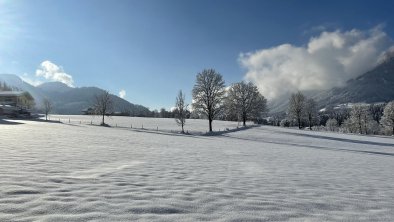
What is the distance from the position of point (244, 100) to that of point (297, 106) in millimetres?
22962

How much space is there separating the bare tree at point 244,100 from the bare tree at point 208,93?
17567 millimetres

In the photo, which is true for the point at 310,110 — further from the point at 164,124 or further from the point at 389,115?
the point at 164,124

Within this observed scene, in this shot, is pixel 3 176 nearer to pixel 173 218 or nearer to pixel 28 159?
pixel 28 159

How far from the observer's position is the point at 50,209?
6164 mm

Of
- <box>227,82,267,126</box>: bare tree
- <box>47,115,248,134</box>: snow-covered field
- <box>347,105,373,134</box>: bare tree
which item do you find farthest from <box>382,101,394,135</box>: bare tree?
<box>47,115,248,134</box>: snow-covered field

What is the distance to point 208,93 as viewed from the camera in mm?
Result: 68375

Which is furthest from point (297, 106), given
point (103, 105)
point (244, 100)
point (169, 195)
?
point (169, 195)

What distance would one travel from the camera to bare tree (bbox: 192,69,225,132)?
68.2 m

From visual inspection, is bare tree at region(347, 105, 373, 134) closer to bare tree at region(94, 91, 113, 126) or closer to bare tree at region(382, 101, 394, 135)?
bare tree at region(382, 101, 394, 135)

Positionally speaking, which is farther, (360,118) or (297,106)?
(360,118)

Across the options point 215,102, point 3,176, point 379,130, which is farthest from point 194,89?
point 379,130

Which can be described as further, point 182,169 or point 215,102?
point 215,102

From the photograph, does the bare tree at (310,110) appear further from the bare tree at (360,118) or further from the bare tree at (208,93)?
the bare tree at (208,93)

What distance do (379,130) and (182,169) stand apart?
5082 inches
